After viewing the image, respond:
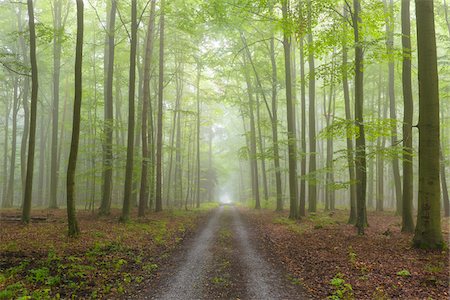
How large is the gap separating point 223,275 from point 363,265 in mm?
3591

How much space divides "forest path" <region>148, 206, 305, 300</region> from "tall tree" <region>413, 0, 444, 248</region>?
166 inches

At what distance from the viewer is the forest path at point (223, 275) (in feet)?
20.5

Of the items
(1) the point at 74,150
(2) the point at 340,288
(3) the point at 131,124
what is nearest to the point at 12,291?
(1) the point at 74,150

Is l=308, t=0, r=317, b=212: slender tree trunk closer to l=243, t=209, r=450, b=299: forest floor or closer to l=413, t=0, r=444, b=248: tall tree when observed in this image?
l=243, t=209, r=450, b=299: forest floor

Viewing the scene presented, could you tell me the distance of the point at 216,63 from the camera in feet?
72.5

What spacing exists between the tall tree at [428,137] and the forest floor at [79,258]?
7.57 meters

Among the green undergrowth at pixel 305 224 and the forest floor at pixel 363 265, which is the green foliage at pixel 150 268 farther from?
the green undergrowth at pixel 305 224

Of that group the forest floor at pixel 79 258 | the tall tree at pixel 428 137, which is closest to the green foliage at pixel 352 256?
the tall tree at pixel 428 137

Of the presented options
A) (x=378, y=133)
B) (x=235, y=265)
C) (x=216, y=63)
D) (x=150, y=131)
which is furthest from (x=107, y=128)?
(x=378, y=133)

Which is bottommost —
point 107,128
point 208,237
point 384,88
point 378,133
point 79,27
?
point 208,237

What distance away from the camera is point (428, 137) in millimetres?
7973

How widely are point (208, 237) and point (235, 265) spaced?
4.62 m

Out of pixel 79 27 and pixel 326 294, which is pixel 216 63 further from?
pixel 326 294

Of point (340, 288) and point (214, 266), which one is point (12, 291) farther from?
point (340, 288)
